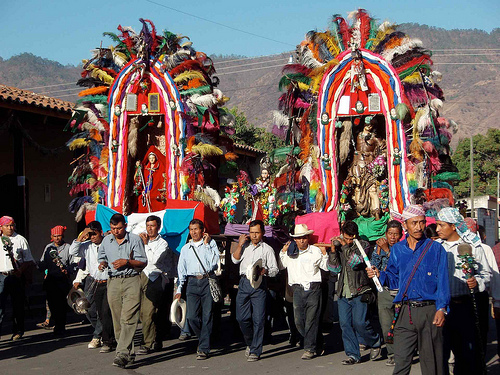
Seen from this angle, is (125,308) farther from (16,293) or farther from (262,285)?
(16,293)

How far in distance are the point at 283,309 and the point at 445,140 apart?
4.34 metres

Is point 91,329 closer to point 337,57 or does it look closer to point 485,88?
point 337,57

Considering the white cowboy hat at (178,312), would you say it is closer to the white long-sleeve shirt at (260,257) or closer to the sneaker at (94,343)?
the white long-sleeve shirt at (260,257)

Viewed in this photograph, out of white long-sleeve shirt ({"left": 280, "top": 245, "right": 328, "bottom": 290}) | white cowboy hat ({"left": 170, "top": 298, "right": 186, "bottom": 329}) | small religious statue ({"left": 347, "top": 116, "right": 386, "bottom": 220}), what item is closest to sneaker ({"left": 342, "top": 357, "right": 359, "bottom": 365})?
white long-sleeve shirt ({"left": 280, "top": 245, "right": 328, "bottom": 290})

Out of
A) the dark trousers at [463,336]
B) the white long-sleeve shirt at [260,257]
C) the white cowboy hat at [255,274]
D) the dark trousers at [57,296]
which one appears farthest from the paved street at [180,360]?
the dark trousers at [463,336]

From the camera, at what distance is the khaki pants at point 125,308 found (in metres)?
9.30

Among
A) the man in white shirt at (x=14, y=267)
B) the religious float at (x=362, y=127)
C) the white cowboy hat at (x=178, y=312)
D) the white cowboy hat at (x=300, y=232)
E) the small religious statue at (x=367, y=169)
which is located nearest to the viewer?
the white cowboy hat at (x=178, y=312)

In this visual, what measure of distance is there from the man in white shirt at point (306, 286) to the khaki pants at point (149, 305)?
1894mm

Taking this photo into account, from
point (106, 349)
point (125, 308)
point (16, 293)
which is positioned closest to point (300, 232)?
point (125, 308)

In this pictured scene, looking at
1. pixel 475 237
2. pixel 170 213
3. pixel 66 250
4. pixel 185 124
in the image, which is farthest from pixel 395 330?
pixel 185 124

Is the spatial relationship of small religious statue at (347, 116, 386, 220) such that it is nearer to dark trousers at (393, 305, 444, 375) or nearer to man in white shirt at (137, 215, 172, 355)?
man in white shirt at (137, 215, 172, 355)

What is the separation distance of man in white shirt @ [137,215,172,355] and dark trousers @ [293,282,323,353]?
1949mm

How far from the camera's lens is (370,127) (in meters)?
14.0

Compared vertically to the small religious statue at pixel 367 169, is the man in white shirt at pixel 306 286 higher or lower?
lower
